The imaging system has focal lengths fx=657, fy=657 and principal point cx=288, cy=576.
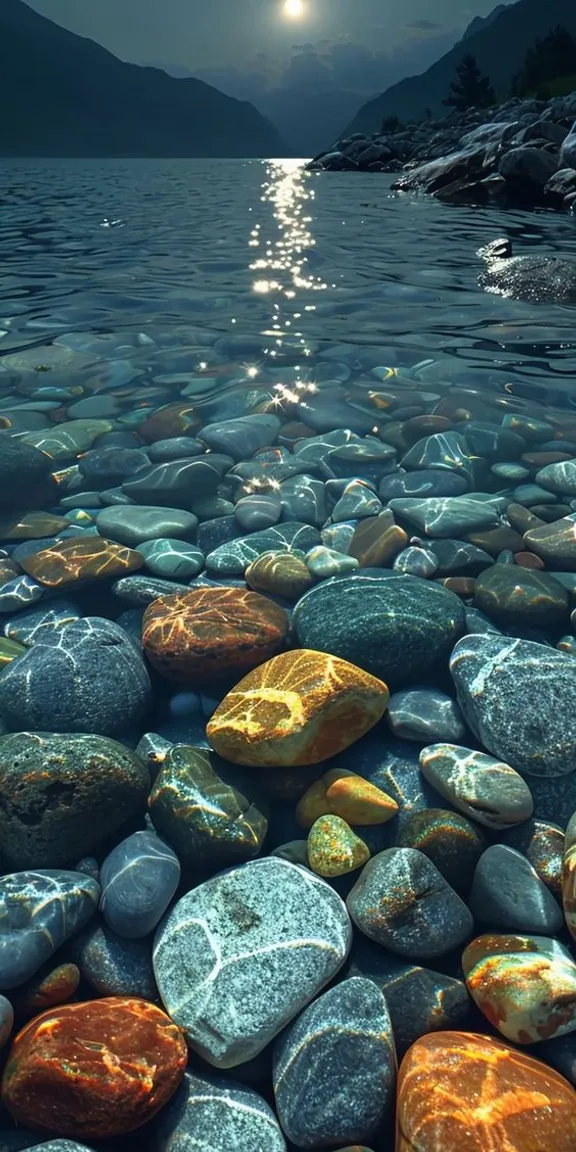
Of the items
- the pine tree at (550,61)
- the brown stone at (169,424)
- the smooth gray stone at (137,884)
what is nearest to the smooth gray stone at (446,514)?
the brown stone at (169,424)

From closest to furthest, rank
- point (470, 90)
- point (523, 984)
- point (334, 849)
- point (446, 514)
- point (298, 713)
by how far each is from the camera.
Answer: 1. point (523, 984)
2. point (334, 849)
3. point (298, 713)
4. point (446, 514)
5. point (470, 90)

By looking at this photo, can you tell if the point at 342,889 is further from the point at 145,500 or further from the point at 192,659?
the point at 145,500

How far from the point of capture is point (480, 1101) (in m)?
1.69

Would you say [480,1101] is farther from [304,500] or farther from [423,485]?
[423,485]

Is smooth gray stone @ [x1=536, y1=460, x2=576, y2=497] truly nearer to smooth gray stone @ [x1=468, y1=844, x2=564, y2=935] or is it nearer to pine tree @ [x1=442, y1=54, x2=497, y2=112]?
smooth gray stone @ [x1=468, y1=844, x2=564, y2=935]

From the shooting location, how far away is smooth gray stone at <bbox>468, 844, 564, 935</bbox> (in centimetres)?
216

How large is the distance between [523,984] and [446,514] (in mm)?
2794

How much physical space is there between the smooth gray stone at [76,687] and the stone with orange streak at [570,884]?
6.09 feet

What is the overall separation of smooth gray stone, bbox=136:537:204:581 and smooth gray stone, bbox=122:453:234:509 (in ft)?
2.22

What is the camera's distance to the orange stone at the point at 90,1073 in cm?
178

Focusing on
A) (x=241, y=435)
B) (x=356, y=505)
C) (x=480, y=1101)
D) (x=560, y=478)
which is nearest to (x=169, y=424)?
(x=241, y=435)

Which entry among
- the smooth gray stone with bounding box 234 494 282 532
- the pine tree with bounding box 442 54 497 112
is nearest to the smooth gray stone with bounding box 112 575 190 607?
the smooth gray stone with bounding box 234 494 282 532

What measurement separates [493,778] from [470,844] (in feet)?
0.86

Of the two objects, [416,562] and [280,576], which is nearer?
[280,576]
